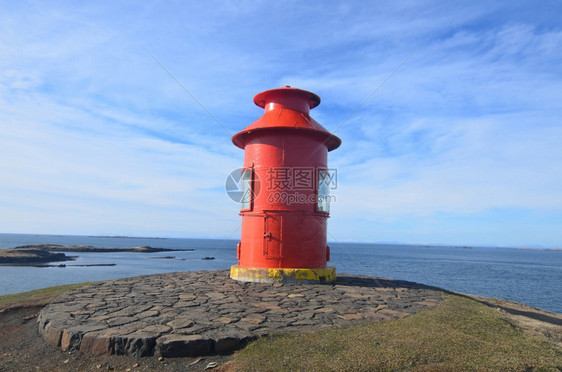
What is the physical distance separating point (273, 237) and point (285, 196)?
1085 mm

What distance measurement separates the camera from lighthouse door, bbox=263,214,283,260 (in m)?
9.27

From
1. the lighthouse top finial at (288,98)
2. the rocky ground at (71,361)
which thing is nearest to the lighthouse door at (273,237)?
the lighthouse top finial at (288,98)

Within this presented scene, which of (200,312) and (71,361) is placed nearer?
(71,361)

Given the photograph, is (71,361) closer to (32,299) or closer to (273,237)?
(32,299)

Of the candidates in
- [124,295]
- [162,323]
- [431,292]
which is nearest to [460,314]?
[431,292]

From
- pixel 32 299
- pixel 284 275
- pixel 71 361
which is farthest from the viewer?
pixel 284 275

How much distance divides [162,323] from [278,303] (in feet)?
7.45

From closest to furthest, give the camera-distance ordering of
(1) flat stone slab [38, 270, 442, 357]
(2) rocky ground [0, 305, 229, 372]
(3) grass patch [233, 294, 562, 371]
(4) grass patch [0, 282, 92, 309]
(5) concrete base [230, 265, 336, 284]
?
(3) grass patch [233, 294, 562, 371]
(2) rocky ground [0, 305, 229, 372]
(1) flat stone slab [38, 270, 442, 357]
(4) grass patch [0, 282, 92, 309]
(5) concrete base [230, 265, 336, 284]

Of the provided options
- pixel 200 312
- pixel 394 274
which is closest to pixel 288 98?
pixel 200 312

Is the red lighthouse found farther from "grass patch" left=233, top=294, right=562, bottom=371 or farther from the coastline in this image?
"grass patch" left=233, top=294, right=562, bottom=371

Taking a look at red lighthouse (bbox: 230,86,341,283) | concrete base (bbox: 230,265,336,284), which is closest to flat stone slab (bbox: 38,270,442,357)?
concrete base (bbox: 230,265,336,284)

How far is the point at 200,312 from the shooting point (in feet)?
19.5

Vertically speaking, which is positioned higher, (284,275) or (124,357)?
(284,275)

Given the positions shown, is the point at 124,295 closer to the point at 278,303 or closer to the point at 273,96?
the point at 278,303
